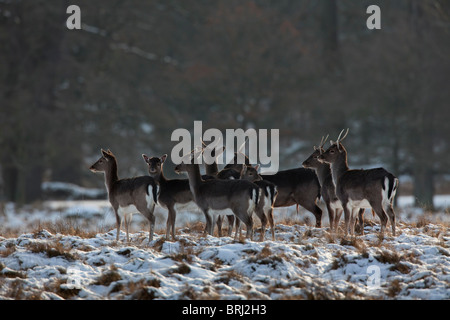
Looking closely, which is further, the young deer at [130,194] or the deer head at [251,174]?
the deer head at [251,174]

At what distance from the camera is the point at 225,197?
431 inches

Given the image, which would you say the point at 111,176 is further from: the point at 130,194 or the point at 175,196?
the point at 175,196

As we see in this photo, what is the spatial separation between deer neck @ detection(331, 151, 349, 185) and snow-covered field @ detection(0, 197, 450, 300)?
4.65 feet

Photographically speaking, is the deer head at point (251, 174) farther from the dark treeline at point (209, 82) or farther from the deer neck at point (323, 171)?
the dark treeline at point (209, 82)

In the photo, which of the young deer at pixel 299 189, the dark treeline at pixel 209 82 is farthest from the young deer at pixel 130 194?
the dark treeline at pixel 209 82

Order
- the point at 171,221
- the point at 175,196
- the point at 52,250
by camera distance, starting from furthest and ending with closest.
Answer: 1. the point at 175,196
2. the point at 171,221
3. the point at 52,250

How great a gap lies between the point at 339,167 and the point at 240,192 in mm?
2138

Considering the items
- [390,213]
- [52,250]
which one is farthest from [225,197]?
[52,250]

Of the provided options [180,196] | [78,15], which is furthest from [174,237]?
[78,15]

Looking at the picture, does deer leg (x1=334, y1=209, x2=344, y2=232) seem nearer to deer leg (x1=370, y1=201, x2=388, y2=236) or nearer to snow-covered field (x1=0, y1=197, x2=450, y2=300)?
deer leg (x1=370, y1=201, x2=388, y2=236)

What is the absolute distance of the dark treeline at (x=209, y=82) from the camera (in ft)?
89.7

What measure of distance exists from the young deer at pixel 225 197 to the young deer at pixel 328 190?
1709 mm

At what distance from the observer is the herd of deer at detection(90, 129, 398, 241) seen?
428 inches
